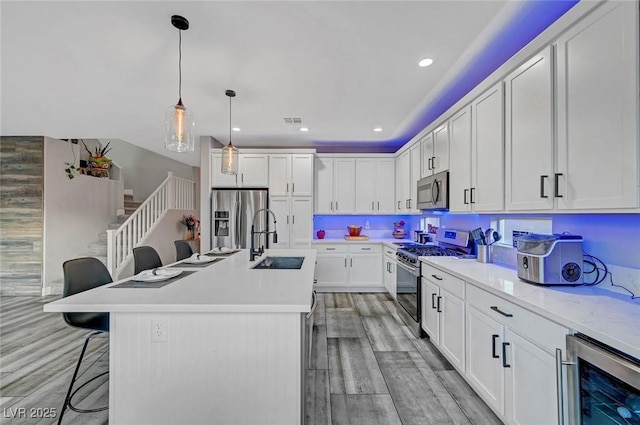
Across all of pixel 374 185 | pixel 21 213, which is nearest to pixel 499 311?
pixel 374 185

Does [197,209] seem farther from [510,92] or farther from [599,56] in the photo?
[599,56]

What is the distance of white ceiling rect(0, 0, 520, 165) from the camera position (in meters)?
1.80

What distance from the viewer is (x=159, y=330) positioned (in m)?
1.40

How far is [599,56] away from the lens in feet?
4.36

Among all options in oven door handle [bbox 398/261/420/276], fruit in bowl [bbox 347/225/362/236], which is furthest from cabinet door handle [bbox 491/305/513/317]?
fruit in bowl [bbox 347/225/362/236]

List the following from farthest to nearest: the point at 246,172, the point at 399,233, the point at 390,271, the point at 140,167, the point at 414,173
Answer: the point at 140,167 < the point at 399,233 < the point at 246,172 < the point at 390,271 < the point at 414,173

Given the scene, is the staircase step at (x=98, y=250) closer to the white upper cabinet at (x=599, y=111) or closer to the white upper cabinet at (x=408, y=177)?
the white upper cabinet at (x=408, y=177)

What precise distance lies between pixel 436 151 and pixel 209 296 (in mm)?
2993

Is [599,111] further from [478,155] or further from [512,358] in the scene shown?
[512,358]

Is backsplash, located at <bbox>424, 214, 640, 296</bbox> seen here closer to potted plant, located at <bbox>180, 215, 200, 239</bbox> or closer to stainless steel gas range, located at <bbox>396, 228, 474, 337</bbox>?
stainless steel gas range, located at <bbox>396, 228, 474, 337</bbox>

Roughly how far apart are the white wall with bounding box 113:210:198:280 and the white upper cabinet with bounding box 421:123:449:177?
5.29 metres

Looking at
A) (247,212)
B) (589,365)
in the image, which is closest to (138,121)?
(247,212)

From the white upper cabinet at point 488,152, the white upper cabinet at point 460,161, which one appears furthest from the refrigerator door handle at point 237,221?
the white upper cabinet at point 488,152

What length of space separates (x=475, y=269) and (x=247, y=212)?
338 centimetres
